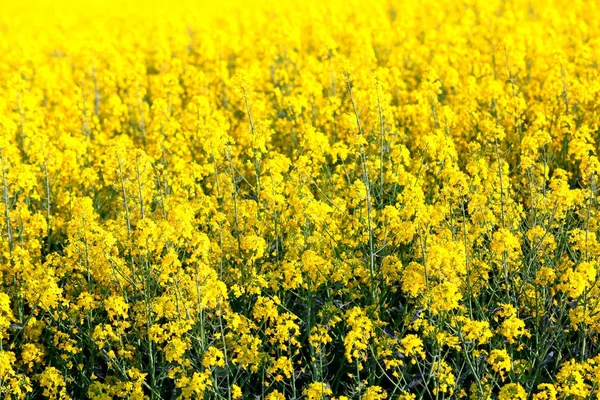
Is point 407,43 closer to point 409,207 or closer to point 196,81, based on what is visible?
point 196,81

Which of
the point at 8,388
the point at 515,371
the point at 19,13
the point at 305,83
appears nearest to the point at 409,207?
the point at 515,371

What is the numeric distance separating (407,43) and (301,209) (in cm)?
536

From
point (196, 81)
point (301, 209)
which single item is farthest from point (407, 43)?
point (301, 209)

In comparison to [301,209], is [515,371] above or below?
below

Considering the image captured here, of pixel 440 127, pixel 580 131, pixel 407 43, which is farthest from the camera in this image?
pixel 407 43

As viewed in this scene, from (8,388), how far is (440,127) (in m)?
4.30

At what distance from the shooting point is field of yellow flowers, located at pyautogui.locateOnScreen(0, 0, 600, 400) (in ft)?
16.8

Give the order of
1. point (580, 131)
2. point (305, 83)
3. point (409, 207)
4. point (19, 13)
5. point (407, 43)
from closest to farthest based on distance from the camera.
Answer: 1. point (409, 207)
2. point (580, 131)
3. point (305, 83)
4. point (407, 43)
5. point (19, 13)

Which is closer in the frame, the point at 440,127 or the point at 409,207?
the point at 409,207

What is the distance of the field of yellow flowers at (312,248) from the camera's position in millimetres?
5133

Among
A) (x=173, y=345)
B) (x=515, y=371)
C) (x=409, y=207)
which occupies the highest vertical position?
(x=409, y=207)

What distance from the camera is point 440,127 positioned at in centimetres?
809

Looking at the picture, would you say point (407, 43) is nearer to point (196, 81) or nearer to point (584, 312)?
point (196, 81)

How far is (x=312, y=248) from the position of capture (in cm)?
603
